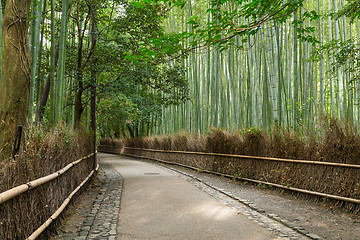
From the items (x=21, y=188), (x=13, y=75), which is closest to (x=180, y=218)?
(x=21, y=188)

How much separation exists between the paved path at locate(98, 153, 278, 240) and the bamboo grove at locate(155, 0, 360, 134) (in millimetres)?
2205

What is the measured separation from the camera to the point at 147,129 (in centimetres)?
1852

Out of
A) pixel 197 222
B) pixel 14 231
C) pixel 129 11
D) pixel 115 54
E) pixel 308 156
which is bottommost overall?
pixel 197 222

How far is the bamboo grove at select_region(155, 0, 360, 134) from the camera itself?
19.7 ft

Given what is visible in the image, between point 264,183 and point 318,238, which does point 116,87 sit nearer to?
point 264,183

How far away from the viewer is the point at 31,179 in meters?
2.71

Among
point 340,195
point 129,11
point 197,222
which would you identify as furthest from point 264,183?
point 129,11

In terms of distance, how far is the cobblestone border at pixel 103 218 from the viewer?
127 inches

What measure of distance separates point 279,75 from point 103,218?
484 centimetres

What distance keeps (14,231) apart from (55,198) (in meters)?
1.13

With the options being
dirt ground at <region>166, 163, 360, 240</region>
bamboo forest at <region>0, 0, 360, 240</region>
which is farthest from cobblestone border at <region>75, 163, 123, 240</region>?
Result: dirt ground at <region>166, 163, 360, 240</region>

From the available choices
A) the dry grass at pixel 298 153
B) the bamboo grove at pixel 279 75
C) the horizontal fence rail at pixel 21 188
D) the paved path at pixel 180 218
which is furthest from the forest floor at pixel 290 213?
the bamboo grove at pixel 279 75

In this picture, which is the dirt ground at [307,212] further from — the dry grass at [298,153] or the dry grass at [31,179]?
the dry grass at [31,179]

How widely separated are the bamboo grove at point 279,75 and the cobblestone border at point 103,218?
2591 mm
